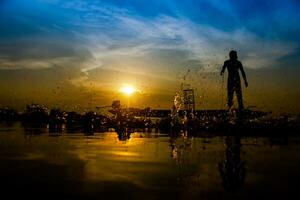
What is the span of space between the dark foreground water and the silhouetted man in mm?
9209

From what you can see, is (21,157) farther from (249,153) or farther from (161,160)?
(249,153)

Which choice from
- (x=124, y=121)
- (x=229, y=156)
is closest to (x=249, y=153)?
(x=229, y=156)

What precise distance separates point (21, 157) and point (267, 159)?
654 centimetres

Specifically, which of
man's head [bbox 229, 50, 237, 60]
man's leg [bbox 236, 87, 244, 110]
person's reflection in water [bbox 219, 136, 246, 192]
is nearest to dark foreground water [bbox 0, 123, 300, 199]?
person's reflection in water [bbox 219, 136, 246, 192]

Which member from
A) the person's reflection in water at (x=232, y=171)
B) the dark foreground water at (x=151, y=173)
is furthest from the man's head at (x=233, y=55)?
the person's reflection in water at (x=232, y=171)

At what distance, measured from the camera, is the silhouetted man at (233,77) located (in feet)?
71.1

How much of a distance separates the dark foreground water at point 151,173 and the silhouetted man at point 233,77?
30.2 feet

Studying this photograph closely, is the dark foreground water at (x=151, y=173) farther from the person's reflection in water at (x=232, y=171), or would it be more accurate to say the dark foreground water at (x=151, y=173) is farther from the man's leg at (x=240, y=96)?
the man's leg at (x=240, y=96)

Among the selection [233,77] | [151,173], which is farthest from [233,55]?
[151,173]

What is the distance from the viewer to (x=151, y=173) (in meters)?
8.23

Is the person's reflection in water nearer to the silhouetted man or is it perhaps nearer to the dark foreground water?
the dark foreground water

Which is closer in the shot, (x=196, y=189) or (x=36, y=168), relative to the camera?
(x=196, y=189)

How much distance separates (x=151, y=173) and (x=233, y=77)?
1470 centimetres

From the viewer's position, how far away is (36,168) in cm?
881
